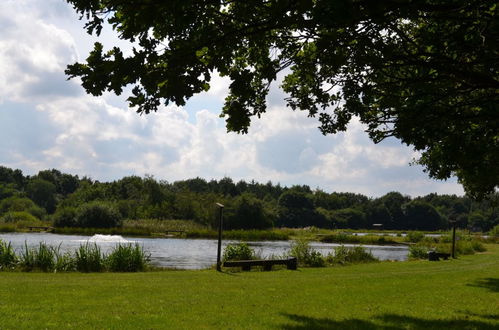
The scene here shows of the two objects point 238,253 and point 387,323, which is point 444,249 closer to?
point 238,253

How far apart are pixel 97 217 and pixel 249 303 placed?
50.2 m

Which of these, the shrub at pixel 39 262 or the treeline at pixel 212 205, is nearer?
the shrub at pixel 39 262

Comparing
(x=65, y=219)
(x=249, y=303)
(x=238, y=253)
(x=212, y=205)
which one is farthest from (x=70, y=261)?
(x=212, y=205)

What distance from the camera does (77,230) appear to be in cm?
5350

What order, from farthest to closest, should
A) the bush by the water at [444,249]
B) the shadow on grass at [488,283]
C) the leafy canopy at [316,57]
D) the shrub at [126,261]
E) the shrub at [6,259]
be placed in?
the bush by the water at [444,249], the shrub at [126,261], the shrub at [6,259], the shadow on grass at [488,283], the leafy canopy at [316,57]

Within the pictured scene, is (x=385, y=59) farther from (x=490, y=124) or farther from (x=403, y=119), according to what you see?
(x=490, y=124)

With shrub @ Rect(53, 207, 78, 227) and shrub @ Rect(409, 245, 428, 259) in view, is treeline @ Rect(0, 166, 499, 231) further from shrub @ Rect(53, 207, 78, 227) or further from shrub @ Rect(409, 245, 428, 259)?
shrub @ Rect(409, 245, 428, 259)

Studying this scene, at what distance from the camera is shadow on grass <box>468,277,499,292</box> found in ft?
50.5

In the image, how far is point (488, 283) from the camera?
16.6 meters

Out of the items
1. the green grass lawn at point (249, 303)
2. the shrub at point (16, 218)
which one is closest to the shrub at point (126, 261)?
the green grass lawn at point (249, 303)

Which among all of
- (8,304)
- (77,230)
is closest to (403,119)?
(8,304)

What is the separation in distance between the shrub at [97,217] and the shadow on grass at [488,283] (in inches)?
1875

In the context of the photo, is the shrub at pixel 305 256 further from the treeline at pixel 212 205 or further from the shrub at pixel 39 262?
the shrub at pixel 39 262

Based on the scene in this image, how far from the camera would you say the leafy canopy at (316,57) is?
7211 millimetres
